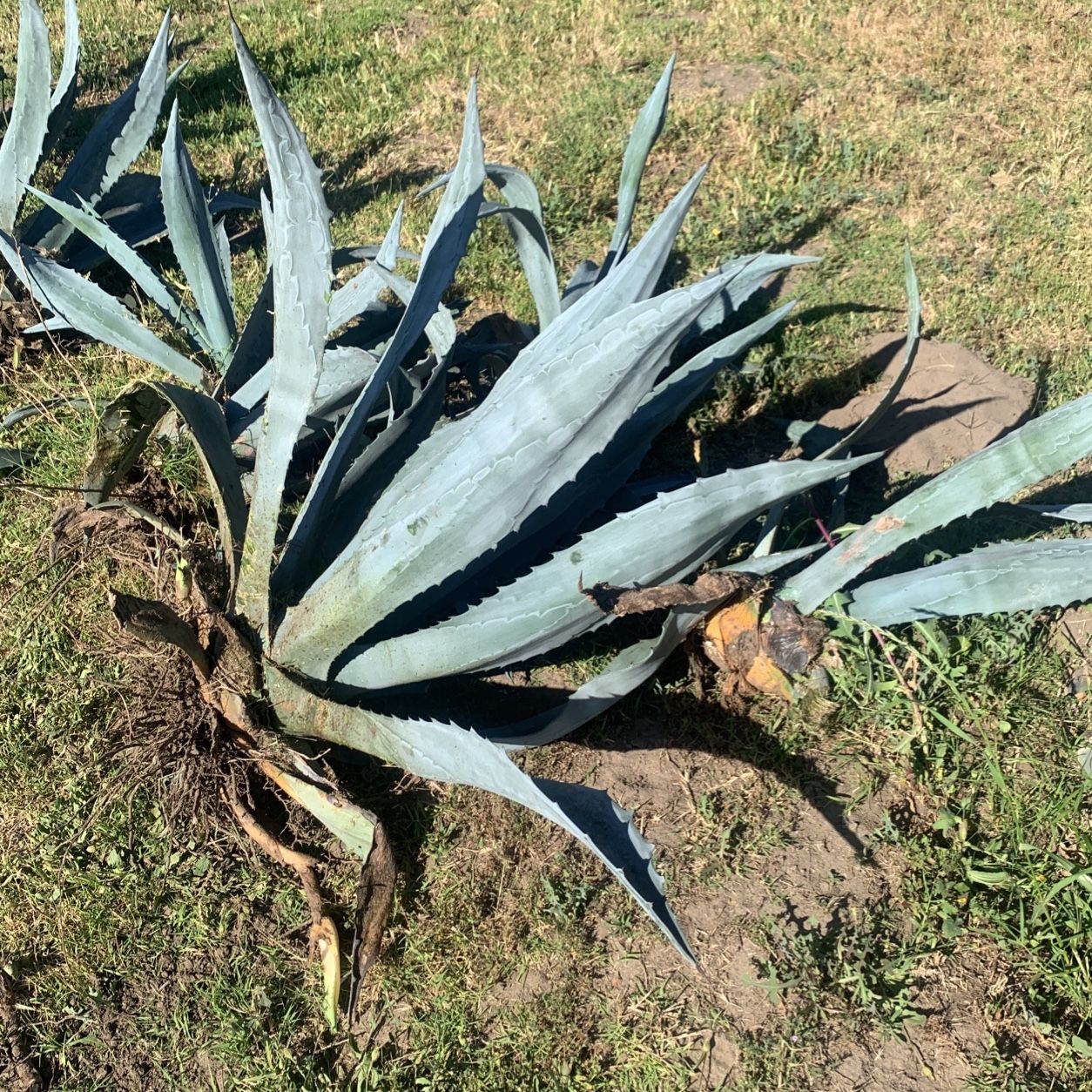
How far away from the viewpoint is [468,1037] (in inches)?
87.4

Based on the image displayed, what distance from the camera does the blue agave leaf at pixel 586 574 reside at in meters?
1.89

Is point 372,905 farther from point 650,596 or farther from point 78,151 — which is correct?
point 78,151

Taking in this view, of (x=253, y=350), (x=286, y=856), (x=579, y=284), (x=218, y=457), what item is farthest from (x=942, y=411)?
(x=286, y=856)

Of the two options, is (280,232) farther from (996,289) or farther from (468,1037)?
(996,289)

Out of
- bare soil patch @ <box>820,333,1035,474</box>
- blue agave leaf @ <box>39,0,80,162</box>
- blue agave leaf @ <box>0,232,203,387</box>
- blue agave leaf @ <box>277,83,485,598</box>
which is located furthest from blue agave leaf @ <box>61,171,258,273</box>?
bare soil patch @ <box>820,333,1035,474</box>

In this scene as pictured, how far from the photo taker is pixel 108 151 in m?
3.78

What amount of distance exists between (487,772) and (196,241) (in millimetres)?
2027

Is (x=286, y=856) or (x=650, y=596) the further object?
(x=286, y=856)

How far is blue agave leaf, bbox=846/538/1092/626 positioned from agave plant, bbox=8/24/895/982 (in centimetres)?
40

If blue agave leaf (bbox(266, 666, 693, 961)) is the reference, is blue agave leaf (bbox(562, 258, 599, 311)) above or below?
above

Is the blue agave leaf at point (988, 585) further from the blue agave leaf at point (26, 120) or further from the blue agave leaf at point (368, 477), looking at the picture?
the blue agave leaf at point (26, 120)

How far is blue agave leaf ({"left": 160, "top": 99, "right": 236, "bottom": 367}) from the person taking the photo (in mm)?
2938

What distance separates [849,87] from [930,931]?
4325 millimetres

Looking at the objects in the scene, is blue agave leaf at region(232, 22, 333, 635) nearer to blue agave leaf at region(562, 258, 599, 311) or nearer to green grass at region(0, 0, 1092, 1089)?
green grass at region(0, 0, 1092, 1089)
